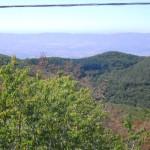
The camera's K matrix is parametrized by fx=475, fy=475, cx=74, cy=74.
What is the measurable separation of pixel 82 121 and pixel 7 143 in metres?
4.77

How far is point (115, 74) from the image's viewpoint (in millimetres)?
156375

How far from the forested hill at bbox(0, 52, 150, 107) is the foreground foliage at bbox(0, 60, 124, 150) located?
49876 mm

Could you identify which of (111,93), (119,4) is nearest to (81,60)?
(111,93)

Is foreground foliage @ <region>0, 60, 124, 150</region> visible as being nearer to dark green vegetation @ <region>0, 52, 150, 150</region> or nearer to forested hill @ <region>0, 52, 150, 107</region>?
dark green vegetation @ <region>0, 52, 150, 150</region>

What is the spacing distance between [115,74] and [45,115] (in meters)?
136

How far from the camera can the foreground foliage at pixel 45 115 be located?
20219 mm

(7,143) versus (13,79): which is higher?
(13,79)

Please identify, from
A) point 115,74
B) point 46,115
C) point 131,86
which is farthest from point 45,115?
point 115,74

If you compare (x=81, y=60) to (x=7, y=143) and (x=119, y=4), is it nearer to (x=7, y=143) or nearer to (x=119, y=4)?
(x=7, y=143)

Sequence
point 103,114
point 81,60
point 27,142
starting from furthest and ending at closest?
point 81,60 → point 103,114 → point 27,142

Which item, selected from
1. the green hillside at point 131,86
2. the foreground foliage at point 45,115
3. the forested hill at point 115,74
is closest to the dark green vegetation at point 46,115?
the foreground foliage at point 45,115

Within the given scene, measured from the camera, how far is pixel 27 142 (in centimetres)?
1983

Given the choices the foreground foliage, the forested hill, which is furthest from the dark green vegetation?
the forested hill

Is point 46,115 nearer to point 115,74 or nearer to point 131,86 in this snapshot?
point 131,86
